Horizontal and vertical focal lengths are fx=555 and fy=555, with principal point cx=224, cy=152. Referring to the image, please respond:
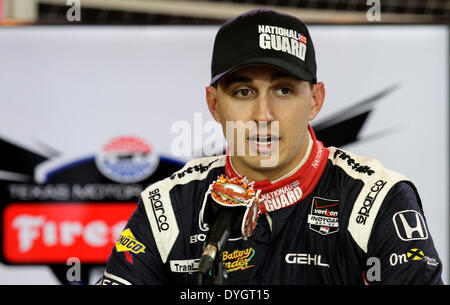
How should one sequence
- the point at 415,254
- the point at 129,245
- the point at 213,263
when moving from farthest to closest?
the point at 129,245 → the point at 415,254 → the point at 213,263

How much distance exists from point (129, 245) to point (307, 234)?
1.46 ft

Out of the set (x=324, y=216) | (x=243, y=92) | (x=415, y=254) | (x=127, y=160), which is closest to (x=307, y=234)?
(x=324, y=216)

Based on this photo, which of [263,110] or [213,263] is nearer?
[213,263]

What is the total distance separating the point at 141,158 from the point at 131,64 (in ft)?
1.45

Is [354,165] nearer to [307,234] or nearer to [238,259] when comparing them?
[307,234]

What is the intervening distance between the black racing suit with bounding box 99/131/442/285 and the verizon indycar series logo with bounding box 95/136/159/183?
108 cm

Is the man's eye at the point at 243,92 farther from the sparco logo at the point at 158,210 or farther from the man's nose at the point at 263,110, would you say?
the sparco logo at the point at 158,210

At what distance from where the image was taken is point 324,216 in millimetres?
1341

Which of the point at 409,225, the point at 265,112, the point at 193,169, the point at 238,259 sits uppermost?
the point at 265,112

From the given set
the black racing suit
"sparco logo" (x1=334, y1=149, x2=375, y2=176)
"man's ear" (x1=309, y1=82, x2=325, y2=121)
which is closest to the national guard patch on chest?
the black racing suit

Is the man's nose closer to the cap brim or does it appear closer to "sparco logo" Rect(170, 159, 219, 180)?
the cap brim

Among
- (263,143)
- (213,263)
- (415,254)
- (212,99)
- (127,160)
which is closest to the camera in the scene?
(213,263)

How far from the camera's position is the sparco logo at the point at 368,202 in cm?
129

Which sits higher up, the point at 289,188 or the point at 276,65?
the point at 276,65
